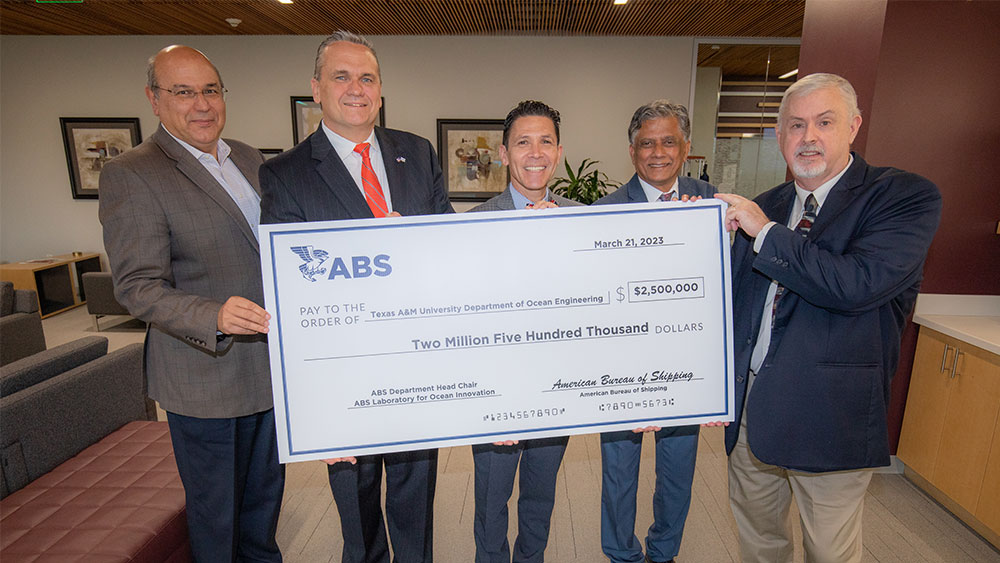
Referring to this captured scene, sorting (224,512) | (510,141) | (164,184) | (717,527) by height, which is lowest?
(717,527)

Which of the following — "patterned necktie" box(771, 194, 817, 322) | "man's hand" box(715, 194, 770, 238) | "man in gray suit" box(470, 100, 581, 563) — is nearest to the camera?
"man's hand" box(715, 194, 770, 238)

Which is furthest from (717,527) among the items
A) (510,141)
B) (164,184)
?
(164,184)

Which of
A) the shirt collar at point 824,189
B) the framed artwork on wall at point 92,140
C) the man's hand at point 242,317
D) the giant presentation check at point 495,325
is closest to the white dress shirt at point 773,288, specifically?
the shirt collar at point 824,189

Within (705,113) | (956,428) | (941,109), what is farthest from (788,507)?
(705,113)

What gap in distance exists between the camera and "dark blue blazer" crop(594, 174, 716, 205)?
203 cm

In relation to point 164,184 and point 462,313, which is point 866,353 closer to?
point 462,313

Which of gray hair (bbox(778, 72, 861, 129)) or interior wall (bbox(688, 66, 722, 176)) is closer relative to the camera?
gray hair (bbox(778, 72, 861, 129))

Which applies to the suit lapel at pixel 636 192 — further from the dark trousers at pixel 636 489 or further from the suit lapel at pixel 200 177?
the suit lapel at pixel 200 177

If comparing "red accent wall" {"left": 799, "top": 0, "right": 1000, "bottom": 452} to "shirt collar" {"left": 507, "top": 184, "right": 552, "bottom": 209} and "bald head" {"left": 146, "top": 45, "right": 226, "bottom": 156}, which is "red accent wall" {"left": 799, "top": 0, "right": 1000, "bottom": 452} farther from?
"bald head" {"left": 146, "top": 45, "right": 226, "bottom": 156}

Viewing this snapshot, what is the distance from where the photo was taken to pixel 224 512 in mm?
1736

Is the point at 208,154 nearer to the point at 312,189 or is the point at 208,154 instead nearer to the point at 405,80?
the point at 312,189

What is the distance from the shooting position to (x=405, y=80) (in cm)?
592

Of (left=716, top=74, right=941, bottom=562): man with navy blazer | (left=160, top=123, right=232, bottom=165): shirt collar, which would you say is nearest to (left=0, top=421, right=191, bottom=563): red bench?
(left=160, top=123, right=232, bottom=165): shirt collar

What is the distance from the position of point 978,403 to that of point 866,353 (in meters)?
1.50
